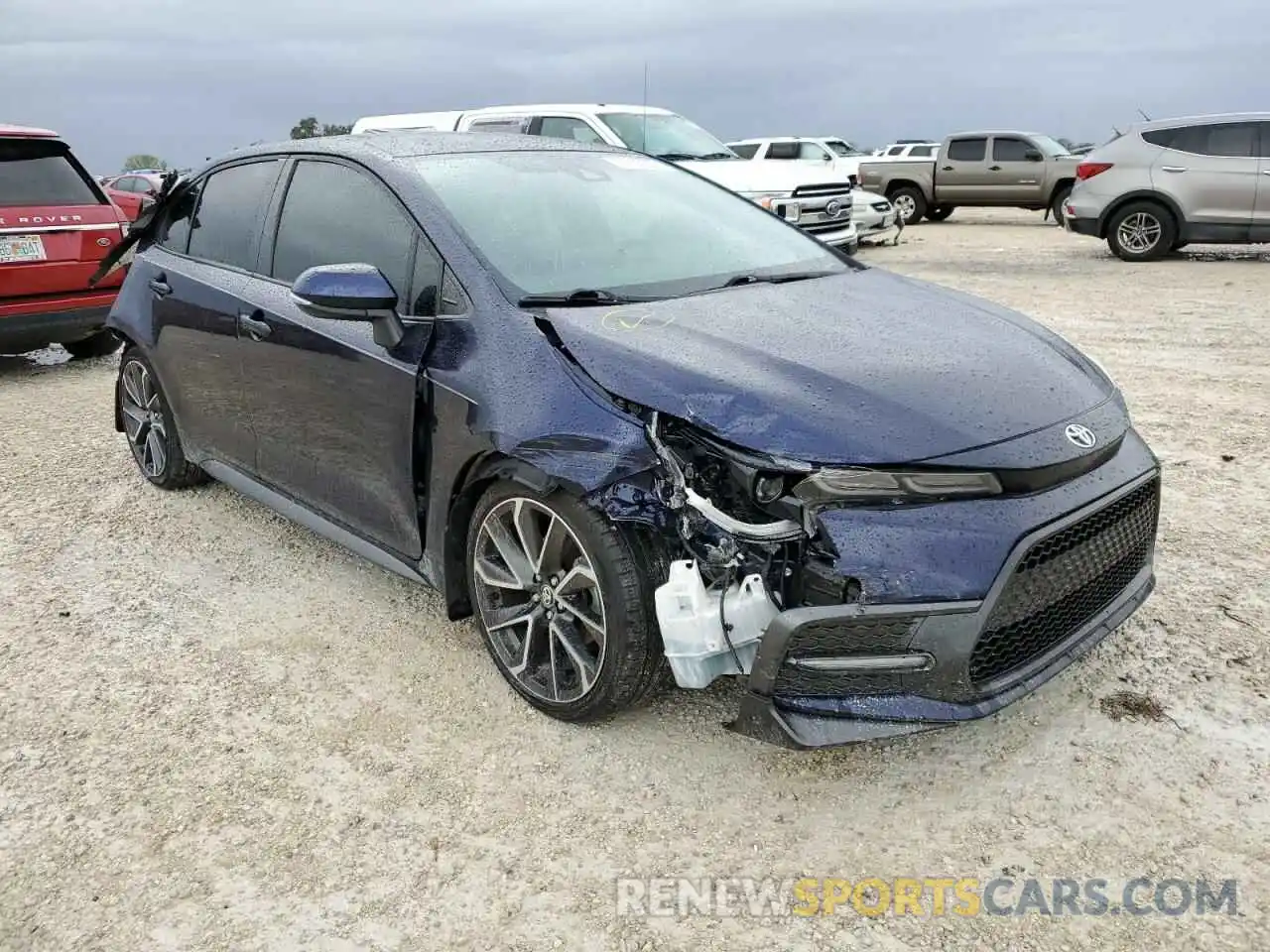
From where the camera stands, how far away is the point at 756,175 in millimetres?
12195

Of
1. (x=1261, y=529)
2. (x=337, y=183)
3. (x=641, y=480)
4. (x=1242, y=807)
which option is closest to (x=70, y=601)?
(x=337, y=183)

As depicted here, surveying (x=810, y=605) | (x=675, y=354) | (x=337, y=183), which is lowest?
(x=810, y=605)

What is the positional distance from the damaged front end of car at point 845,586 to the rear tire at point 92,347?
7482 millimetres

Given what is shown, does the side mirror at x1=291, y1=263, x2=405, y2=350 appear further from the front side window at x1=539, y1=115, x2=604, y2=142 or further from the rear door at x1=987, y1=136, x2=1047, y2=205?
the rear door at x1=987, y1=136, x2=1047, y2=205

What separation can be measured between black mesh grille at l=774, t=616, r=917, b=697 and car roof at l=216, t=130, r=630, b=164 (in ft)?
7.36

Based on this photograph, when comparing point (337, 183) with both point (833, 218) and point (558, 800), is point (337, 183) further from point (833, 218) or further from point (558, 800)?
point (833, 218)

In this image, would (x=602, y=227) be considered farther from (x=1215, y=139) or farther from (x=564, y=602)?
(x=1215, y=139)

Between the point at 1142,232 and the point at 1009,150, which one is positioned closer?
the point at 1142,232

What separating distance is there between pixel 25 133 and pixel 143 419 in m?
3.96

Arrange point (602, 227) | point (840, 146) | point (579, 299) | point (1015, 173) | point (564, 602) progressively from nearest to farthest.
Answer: point (564, 602)
point (579, 299)
point (602, 227)
point (1015, 173)
point (840, 146)

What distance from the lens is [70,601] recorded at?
3.93m

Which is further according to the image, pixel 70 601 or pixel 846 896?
pixel 70 601

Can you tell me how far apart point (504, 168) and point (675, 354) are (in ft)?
4.39

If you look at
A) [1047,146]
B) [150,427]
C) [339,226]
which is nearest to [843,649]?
[339,226]
